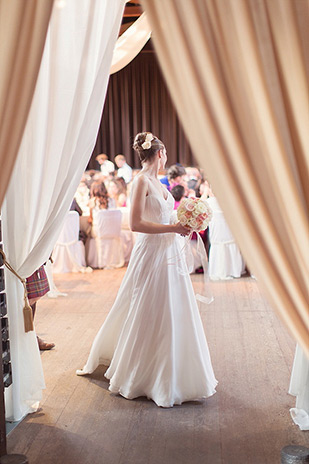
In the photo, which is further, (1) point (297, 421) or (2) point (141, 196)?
(2) point (141, 196)

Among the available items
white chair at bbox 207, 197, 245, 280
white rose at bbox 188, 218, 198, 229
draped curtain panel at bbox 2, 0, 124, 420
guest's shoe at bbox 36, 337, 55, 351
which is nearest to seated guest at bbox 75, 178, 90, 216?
white chair at bbox 207, 197, 245, 280

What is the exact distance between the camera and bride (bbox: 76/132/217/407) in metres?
3.69

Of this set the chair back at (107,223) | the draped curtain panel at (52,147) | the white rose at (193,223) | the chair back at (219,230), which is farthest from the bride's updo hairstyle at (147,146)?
the chair back at (107,223)

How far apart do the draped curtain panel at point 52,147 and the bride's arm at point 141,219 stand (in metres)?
0.64

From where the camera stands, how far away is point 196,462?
9.55 feet

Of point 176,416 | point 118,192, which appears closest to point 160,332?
point 176,416

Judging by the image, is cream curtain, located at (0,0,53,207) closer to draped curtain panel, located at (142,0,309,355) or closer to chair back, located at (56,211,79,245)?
draped curtain panel, located at (142,0,309,355)

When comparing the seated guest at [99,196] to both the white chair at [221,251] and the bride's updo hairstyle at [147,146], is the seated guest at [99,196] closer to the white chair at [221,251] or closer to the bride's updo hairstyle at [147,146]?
the white chair at [221,251]

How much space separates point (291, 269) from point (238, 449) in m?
1.28

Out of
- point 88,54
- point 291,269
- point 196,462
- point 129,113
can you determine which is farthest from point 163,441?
point 129,113

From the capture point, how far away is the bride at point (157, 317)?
3.69m

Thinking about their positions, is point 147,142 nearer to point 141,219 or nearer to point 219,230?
point 141,219

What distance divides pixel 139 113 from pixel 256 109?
13916mm

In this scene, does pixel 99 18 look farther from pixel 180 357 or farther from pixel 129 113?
pixel 129 113
